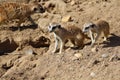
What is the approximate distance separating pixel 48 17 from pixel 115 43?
2254 mm

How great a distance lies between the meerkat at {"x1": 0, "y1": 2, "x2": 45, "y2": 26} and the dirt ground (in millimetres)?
153

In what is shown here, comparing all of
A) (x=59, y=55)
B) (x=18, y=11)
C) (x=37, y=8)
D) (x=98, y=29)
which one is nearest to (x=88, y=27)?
(x=98, y=29)

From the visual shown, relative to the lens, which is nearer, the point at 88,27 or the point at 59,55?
the point at 59,55

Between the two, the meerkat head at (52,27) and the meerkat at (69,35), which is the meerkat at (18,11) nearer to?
the meerkat at (69,35)

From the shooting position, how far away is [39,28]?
9984 mm

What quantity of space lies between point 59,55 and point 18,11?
9.48 ft

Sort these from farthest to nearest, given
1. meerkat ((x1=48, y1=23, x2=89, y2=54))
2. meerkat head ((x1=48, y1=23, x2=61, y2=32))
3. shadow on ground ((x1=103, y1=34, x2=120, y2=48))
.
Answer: meerkat ((x1=48, y1=23, x2=89, y2=54)) → shadow on ground ((x1=103, y1=34, x2=120, y2=48)) → meerkat head ((x1=48, y1=23, x2=61, y2=32))

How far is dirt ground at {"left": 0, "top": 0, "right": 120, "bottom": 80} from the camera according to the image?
749cm

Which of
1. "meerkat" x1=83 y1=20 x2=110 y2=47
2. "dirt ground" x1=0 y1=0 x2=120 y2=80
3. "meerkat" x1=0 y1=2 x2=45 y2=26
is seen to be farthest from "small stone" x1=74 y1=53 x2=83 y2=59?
"meerkat" x1=0 y1=2 x2=45 y2=26

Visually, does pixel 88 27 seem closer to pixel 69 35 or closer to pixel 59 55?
pixel 69 35

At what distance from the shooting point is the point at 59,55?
26.8 ft

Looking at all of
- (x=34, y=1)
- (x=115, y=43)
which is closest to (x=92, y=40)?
(x=115, y=43)

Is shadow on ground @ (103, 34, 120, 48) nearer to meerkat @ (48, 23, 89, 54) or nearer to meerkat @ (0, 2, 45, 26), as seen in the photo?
meerkat @ (48, 23, 89, 54)

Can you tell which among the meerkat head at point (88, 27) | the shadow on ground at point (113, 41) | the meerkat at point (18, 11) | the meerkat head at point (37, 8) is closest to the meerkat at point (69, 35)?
the meerkat head at point (88, 27)
